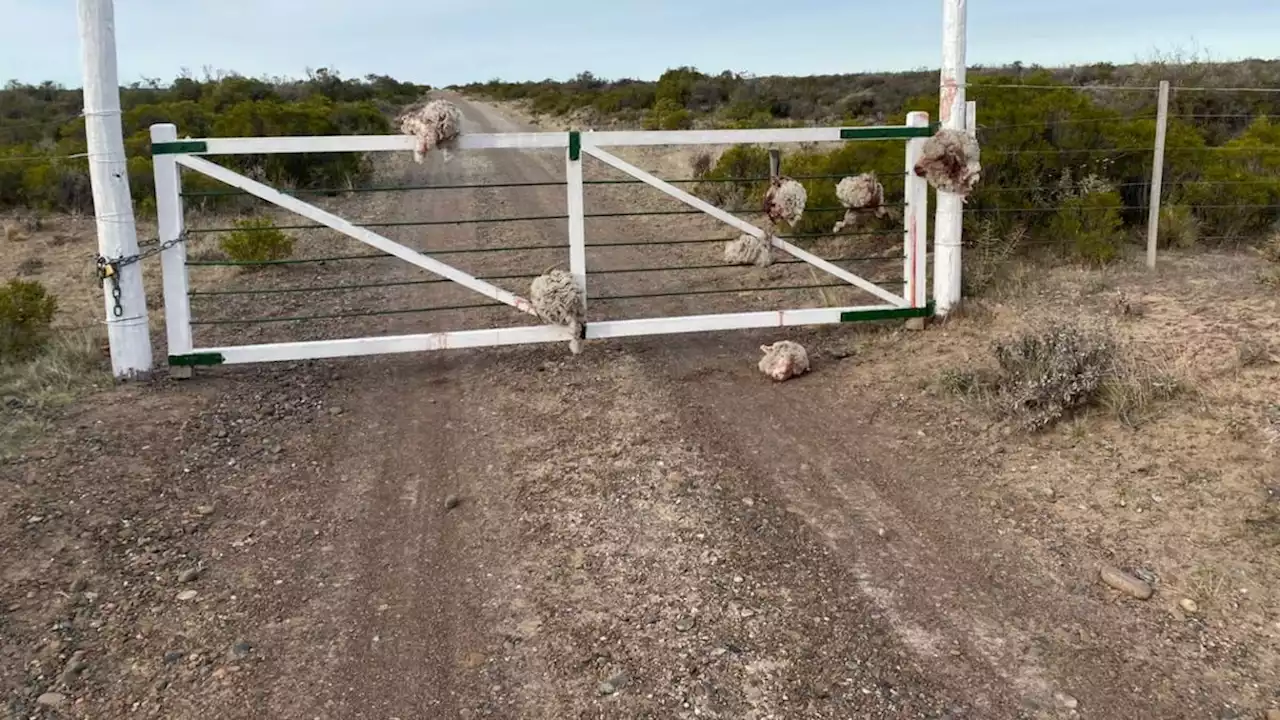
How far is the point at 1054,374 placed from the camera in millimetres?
5887

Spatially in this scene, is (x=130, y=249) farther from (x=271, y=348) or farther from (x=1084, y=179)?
(x=1084, y=179)

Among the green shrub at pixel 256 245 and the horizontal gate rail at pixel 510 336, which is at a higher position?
the green shrub at pixel 256 245

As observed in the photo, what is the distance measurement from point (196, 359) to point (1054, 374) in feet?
17.7

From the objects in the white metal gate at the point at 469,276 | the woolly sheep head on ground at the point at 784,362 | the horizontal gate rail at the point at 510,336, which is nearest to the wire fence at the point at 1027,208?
the white metal gate at the point at 469,276

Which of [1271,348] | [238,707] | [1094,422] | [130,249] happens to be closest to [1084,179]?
[1271,348]

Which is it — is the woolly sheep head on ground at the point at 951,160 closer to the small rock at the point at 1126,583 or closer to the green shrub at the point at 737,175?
the small rock at the point at 1126,583

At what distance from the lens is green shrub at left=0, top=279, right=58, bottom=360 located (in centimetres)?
790

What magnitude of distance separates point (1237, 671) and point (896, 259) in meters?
7.32

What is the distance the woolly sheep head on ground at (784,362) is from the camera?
23.5 ft

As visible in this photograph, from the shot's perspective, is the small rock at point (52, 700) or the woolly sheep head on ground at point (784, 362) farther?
the woolly sheep head on ground at point (784, 362)

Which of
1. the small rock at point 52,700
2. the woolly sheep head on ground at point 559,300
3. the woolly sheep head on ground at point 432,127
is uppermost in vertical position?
the woolly sheep head on ground at point 432,127

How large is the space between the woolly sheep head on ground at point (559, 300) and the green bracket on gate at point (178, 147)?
233cm

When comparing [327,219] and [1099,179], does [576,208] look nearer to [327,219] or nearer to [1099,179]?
[327,219]

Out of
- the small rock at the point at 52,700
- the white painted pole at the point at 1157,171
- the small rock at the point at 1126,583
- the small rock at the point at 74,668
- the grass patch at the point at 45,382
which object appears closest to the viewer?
the small rock at the point at 52,700
